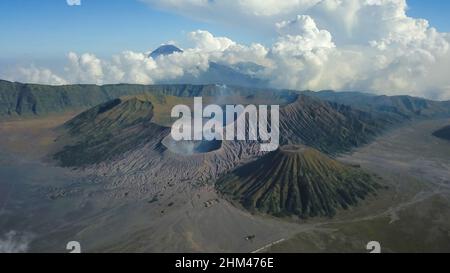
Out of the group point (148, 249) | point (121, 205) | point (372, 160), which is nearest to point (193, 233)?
point (148, 249)

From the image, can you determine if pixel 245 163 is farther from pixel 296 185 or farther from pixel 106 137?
pixel 106 137

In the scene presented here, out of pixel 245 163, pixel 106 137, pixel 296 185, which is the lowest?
pixel 296 185

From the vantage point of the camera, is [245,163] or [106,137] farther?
[106,137]

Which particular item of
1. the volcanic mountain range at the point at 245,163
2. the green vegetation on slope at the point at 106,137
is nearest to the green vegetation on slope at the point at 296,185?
the volcanic mountain range at the point at 245,163

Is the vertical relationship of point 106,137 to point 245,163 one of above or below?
above

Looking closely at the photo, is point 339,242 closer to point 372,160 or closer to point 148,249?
point 148,249

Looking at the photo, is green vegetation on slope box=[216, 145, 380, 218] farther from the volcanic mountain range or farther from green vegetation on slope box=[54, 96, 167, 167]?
green vegetation on slope box=[54, 96, 167, 167]

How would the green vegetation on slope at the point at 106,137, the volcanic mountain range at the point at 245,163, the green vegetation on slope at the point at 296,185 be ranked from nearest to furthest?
the green vegetation on slope at the point at 296,185, the volcanic mountain range at the point at 245,163, the green vegetation on slope at the point at 106,137

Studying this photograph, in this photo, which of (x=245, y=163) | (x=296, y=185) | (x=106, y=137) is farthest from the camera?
(x=106, y=137)

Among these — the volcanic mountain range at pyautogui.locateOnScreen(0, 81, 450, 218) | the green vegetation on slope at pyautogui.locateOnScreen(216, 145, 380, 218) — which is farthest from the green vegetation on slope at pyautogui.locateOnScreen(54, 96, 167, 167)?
the green vegetation on slope at pyautogui.locateOnScreen(216, 145, 380, 218)

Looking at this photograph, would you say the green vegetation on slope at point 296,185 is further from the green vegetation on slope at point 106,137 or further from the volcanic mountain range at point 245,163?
the green vegetation on slope at point 106,137

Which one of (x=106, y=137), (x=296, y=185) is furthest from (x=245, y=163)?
(x=106, y=137)
